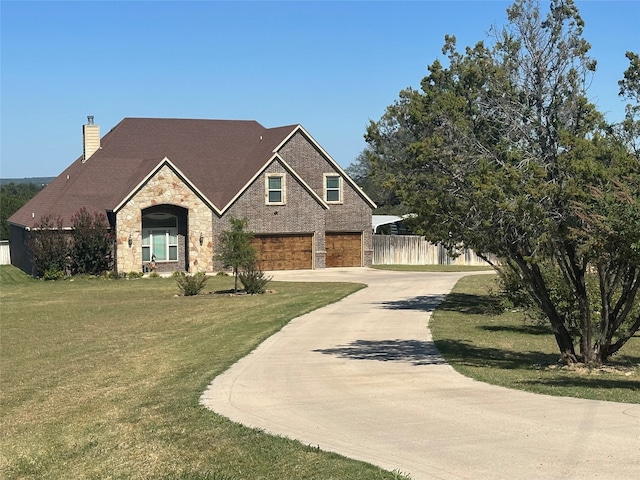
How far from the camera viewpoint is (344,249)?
49062 millimetres

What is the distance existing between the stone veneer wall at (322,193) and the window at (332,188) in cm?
20

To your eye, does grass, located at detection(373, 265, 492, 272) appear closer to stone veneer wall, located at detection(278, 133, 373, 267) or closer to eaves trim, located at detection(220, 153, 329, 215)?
stone veneer wall, located at detection(278, 133, 373, 267)

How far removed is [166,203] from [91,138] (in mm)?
9372

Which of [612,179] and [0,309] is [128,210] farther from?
[612,179]

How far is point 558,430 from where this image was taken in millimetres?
10867

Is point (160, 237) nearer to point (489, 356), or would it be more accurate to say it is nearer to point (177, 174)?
point (177, 174)

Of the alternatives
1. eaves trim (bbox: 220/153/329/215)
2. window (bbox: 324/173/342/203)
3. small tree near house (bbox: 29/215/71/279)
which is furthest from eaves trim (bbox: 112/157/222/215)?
window (bbox: 324/173/342/203)

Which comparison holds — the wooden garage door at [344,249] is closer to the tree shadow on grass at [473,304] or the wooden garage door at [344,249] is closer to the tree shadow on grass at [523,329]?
the tree shadow on grass at [473,304]

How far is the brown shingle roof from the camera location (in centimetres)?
4588

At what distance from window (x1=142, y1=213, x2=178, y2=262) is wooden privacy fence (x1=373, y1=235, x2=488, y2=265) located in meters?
13.0

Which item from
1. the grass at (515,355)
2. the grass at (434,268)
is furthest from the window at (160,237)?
the grass at (515,355)

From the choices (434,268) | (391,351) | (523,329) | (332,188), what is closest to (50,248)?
(332,188)

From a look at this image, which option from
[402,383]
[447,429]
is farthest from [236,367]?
[447,429]

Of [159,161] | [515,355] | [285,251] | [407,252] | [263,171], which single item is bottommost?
[515,355]
